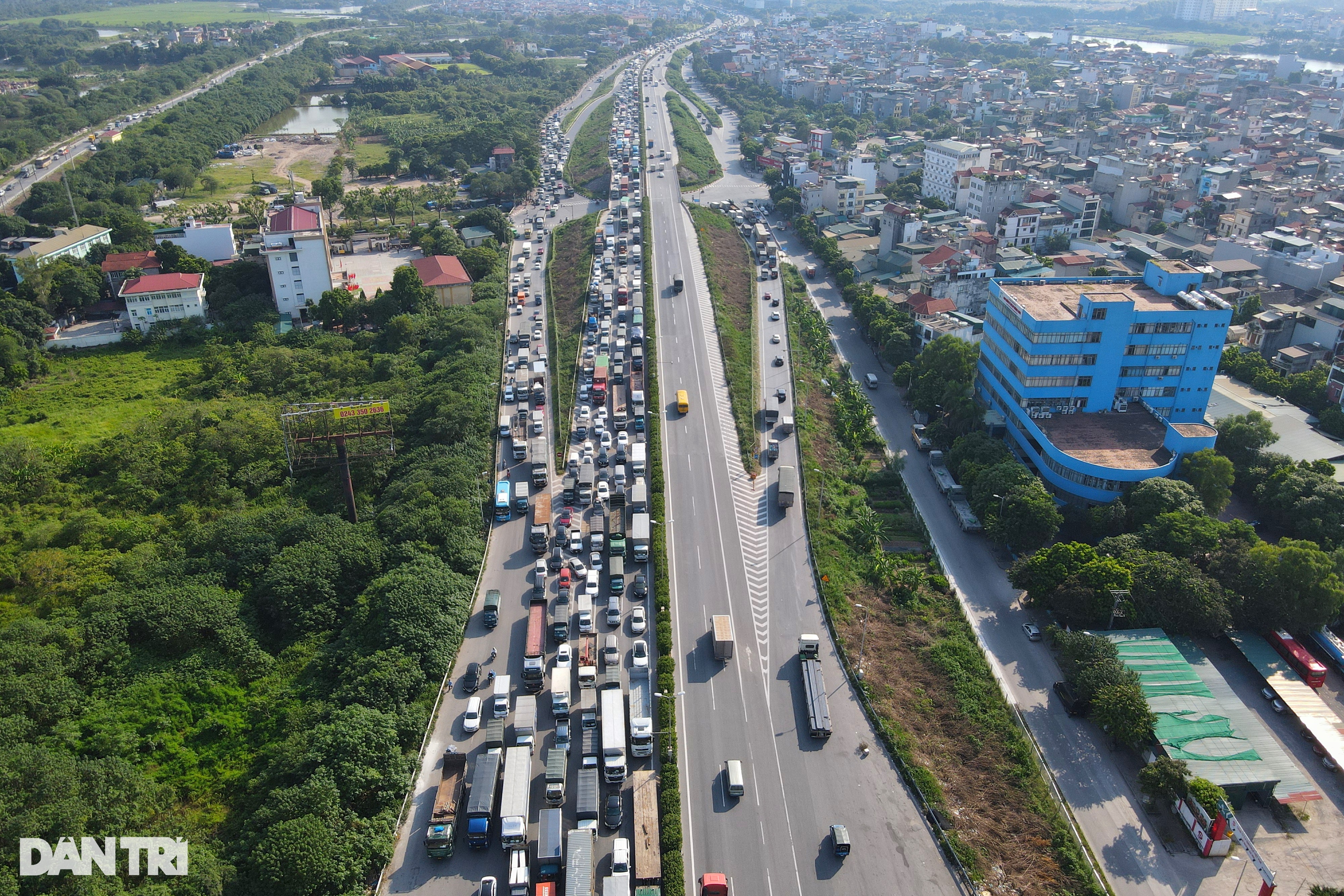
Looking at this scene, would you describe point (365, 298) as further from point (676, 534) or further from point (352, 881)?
point (352, 881)

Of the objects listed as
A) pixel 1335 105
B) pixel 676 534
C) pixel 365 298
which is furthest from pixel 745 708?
pixel 1335 105

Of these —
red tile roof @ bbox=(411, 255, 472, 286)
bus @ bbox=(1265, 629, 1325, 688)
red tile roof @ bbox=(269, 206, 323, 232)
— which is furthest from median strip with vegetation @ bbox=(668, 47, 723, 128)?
bus @ bbox=(1265, 629, 1325, 688)

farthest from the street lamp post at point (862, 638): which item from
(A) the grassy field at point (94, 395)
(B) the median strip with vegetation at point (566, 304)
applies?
(A) the grassy field at point (94, 395)

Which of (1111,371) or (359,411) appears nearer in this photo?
(359,411)

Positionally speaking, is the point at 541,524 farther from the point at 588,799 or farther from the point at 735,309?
the point at 735,309

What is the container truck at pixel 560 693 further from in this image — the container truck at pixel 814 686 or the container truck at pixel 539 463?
the container truck at pixel 539 463

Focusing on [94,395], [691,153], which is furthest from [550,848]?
[691,153]
